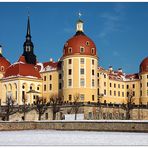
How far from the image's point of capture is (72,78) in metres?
59.7

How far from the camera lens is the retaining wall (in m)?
34.7

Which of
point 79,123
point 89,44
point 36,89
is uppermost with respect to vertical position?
point 89,44

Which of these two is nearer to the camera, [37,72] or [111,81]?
[37,72]

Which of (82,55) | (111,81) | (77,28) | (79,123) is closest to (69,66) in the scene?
(82,55)

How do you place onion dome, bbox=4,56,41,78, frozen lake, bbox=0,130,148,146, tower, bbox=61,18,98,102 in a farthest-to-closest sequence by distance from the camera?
1. onion dome, bbox=4,56,41,78
2. tower, bbox=61,18,98,102
3. frozen lake, bbox=0,130,148,146

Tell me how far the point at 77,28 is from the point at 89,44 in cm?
411

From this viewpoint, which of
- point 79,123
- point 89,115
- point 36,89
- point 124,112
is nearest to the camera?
point 79,123

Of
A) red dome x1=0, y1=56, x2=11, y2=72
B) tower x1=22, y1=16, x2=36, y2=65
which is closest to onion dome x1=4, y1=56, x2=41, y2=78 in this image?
red dome x1=0, y1=56, x2=11, y2=72

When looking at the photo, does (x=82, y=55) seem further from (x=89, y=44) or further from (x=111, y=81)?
(x=111, y=81)

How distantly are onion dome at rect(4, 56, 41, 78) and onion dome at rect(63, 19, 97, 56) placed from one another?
7.73 metres

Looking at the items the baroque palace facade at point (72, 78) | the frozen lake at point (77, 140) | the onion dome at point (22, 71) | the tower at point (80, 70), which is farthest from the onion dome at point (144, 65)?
the frozen lake at point (77, 140)

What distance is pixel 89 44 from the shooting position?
60.8 m

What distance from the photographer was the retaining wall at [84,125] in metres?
34.7

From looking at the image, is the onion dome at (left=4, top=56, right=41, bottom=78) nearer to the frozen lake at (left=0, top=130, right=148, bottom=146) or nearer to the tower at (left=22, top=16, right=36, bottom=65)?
the tower at (left=22, top=16, right=36, bottom=65)
